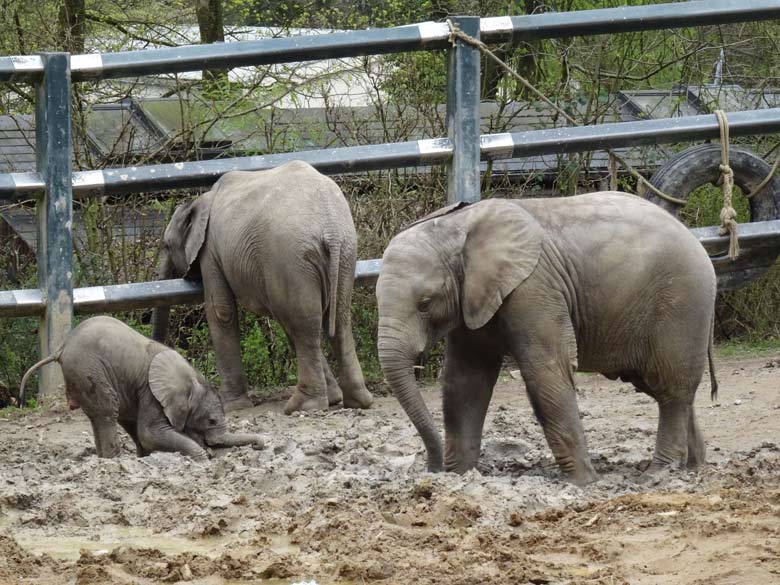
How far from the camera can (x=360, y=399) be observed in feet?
27.8

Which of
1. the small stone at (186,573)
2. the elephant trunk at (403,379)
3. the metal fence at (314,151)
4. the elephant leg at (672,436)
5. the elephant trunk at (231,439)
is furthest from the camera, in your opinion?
the metal fence at (314,151)

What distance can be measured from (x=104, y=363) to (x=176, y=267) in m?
2.02

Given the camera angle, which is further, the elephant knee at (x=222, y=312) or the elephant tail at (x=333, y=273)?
the elephant knee at (x=222, y=312)

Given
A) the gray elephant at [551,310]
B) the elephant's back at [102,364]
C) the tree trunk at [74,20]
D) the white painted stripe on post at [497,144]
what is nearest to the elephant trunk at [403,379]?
the gray elephant at [551,310]

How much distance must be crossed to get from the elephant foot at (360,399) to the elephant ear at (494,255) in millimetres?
2244

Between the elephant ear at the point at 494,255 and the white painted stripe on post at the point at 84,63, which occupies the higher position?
the white painted stripe on post at the point at 84,63

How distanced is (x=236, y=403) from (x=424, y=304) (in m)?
2.66

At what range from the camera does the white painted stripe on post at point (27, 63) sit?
819 cm

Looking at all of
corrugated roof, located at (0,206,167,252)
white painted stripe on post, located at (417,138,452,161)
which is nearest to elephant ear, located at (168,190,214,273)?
corrugated roof, located at (0,206,167,252)

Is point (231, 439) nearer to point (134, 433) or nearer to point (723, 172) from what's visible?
point (134, 433)

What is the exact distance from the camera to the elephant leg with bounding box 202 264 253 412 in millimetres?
8781

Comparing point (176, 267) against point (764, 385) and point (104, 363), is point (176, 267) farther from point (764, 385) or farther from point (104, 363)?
point (764, 385)

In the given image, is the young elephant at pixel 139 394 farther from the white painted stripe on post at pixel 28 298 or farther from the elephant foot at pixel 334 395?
the elephant foot at pixel 334 395

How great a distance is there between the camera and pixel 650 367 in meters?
6.56
